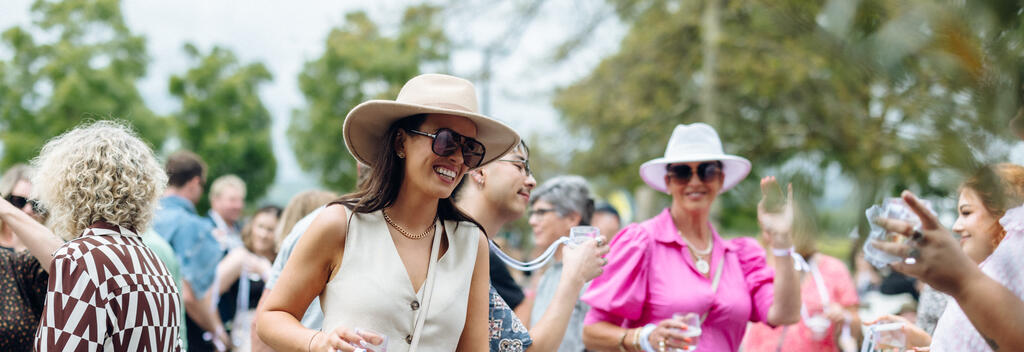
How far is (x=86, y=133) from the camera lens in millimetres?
2729

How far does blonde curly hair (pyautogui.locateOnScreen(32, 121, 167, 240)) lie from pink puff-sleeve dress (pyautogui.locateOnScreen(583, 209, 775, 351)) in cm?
195

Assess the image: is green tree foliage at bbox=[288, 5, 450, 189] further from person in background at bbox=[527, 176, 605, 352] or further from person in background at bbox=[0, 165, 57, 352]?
person in background at bbox=[0, 165, 57, 352]

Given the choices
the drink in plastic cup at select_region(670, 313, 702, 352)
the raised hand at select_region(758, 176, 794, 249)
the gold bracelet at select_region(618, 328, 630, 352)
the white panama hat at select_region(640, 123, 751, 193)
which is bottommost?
the gold bracelet at select_region(618, 328, 630, 352)

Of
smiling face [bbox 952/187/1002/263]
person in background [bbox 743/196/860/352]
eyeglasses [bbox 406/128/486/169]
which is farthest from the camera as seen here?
person in background [bbox 743/196/860/352]

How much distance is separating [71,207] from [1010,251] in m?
2.74

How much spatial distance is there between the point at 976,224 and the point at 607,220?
4.42m

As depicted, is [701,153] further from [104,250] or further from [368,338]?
[104,250]

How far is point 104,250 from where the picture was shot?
2527 millimetres

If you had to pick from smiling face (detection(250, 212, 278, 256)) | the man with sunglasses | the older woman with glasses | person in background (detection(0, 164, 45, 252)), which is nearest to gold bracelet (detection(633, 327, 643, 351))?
the older woman with glasses

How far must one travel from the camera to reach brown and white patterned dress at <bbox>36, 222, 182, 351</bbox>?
239 centimetres

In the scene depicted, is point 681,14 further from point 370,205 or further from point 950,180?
point 950,180

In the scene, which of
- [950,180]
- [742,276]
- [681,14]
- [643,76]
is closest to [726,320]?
[742,276]

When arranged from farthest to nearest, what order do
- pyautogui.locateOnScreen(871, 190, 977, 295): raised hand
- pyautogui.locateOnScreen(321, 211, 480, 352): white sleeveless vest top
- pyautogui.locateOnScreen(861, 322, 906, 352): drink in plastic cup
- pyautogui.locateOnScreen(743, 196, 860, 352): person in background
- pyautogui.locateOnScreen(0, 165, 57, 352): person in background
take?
1. pyautogui.locateOnScreen(743, 196, 860, 352): person in background
2. pyautogui.locateOnScreen(0, 165, 57, 352): person in background
3. pyautogui.locateOnScreen(861, 322, 906, 352): drink in plastic cup
4. pyautogui.locateOnScreen(321, 211, 480, 352): white sleeveless vest top
5. pyautogui.locateOnScreen(871, 190, 977, 295): raised hand

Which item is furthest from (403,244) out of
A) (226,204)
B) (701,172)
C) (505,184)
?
(226,204)
